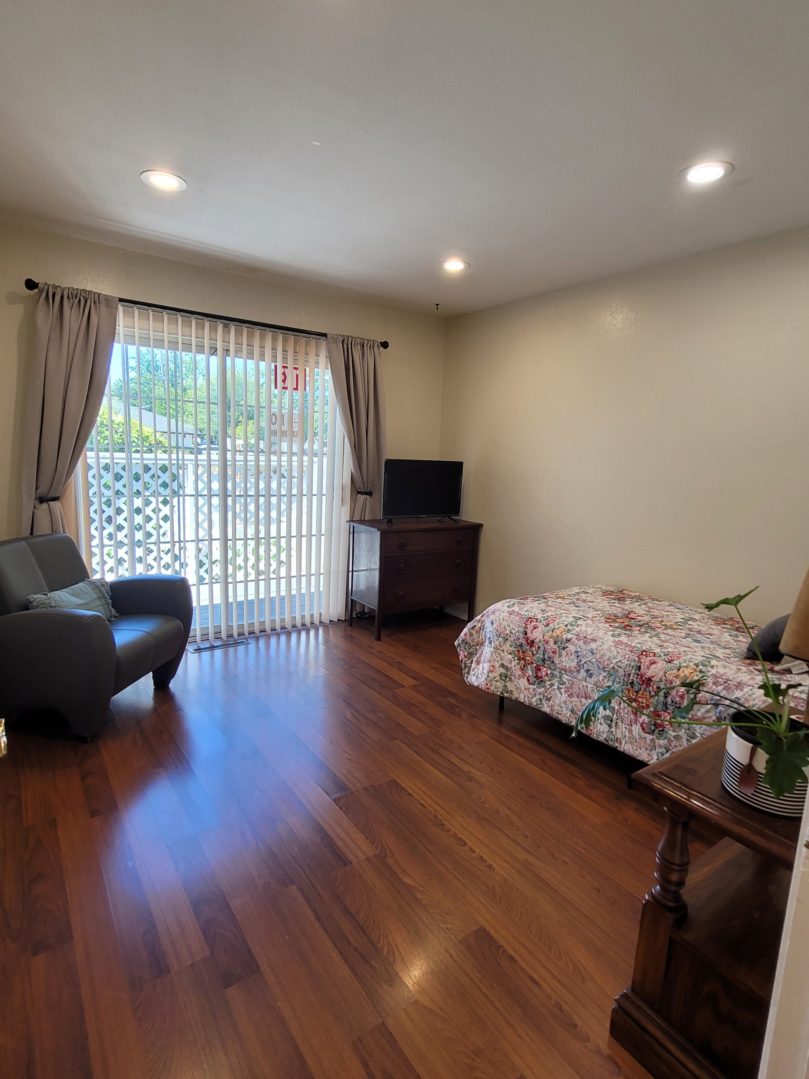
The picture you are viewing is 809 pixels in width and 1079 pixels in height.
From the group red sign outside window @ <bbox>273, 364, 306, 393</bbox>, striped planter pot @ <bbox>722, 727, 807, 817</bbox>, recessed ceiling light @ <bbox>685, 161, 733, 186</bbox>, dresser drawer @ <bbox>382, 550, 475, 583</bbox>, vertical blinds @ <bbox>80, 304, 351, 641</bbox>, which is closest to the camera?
striped planter pot @ <bbox>722, 727, 807, 817</bbox>

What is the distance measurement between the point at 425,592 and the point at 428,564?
227mm

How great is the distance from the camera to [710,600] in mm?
3014

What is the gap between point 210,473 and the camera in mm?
3732

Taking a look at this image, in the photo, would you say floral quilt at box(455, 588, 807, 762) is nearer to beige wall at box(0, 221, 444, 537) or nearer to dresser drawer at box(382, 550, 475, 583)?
dresser drawer at box(382, 550, 475, 583)

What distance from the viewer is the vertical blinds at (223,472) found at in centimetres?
340

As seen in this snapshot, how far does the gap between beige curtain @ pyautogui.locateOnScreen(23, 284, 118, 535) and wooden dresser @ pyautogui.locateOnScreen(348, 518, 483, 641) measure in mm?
1963

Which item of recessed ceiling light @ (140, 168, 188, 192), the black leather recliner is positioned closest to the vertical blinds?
the black leather recliner

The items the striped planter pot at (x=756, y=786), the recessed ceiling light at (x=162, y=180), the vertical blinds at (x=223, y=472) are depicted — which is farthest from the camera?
the vertical blinds at (x=223, y=472)

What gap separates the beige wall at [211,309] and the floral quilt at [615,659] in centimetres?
226

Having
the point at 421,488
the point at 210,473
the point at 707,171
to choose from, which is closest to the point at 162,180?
the point at 210,473

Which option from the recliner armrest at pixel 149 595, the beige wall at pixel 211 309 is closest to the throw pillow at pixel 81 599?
the recliner armrest at pixel 149 595

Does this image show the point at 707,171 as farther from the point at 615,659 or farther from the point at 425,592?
the point at 425,592

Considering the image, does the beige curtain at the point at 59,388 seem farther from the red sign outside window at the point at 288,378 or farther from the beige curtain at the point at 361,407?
the beige curtain at the point at 361,407

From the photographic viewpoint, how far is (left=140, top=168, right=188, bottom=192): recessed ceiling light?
7.80 ft
